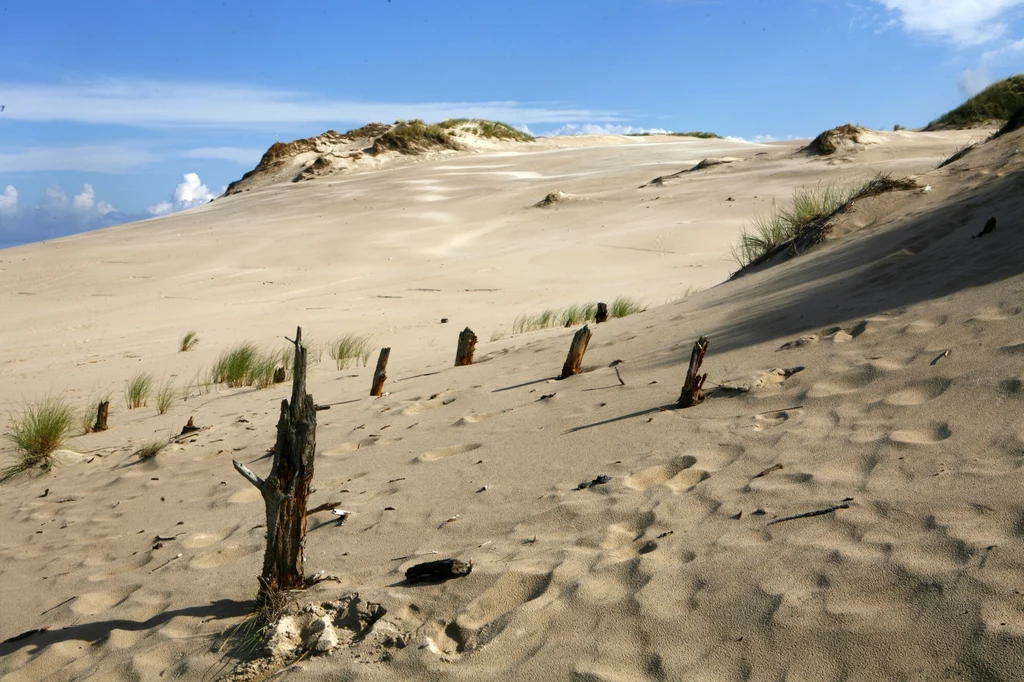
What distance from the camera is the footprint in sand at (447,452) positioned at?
167 inches

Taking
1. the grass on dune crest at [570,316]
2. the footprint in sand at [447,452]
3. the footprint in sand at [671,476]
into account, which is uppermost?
the footprint in sand at [671,476]

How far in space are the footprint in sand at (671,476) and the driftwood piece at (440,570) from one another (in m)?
0.76

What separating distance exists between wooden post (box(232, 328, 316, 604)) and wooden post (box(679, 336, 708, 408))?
1.76 m

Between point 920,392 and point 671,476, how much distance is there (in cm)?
101

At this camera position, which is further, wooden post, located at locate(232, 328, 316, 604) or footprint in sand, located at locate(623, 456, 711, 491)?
footprint in sand, located at locate(623, 456, 711, 491)

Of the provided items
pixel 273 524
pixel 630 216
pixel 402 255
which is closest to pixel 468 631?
pixel 273 524

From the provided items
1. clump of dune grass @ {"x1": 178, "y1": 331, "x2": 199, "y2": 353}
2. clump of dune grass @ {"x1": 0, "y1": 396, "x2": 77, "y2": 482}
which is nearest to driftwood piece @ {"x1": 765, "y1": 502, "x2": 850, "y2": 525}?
clump of dune grass @ {"x1": 0, "y1": 396, "x2": 77, "y2": 482}

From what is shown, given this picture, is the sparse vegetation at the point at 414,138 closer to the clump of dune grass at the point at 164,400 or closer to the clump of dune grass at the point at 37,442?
the clump of dune grass at the point at 164,400

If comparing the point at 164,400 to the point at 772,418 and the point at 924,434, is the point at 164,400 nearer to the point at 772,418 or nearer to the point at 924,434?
the point at 772,418

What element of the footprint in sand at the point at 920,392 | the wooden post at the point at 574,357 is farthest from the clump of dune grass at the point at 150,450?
the footprint in sand at the point at 920,392

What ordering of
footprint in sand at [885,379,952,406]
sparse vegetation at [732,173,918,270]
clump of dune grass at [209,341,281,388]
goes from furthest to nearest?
sparse vegetation at [732,173,918,270], clump of dune grass at [209,341,281,388], footprint in sand at [885,379,952,406]

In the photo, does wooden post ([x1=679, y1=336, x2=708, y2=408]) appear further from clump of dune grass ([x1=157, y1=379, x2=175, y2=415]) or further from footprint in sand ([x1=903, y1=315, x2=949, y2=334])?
clump of dune grass ([x1=157, y1=379, x2=175, y2=415])

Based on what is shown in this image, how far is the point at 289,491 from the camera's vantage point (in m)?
2.90

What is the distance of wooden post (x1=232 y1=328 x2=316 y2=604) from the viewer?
2863 mm
